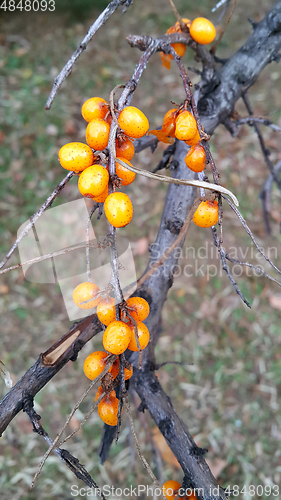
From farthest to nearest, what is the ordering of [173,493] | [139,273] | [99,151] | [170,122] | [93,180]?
[139,273] → [173,493] → [170,122] → [99,151] → [93,180]

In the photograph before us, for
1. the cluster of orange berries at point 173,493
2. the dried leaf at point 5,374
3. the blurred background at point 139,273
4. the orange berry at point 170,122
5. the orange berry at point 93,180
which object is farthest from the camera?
the blurred background at point 139,273

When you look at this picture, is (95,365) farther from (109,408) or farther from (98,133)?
(98,133)

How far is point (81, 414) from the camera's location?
294 cm

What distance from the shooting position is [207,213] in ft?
2.99

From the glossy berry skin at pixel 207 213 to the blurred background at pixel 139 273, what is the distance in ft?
5.80

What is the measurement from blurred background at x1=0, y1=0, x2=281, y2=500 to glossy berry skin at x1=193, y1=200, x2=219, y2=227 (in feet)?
5.80

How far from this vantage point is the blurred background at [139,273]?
2.78 metres

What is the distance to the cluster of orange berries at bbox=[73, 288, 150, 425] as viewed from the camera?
82 cm

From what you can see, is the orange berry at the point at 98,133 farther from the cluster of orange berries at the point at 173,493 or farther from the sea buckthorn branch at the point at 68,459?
the cluster of orange berries at the point at 173,493

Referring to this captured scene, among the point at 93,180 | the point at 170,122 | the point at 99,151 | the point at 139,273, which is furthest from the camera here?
the point at 139,273

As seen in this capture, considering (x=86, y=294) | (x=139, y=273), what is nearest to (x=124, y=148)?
(x=86, y=294)

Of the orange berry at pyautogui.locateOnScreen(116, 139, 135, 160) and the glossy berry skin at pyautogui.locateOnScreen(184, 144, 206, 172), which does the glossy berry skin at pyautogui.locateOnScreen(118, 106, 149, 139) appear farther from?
the glossy berry skin at pyautogui.locateOnScreen(184, 144, 206, 172)

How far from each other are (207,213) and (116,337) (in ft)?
1.39

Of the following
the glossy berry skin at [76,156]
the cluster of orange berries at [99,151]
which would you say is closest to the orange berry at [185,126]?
the cluster of orange berries at [99,151]
